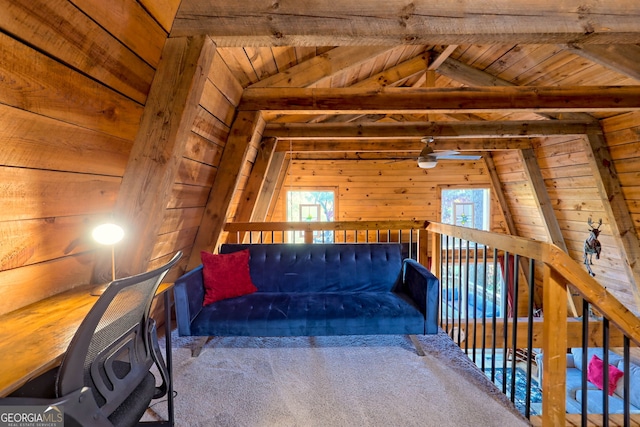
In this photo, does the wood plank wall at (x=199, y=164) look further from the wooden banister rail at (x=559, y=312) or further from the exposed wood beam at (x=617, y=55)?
the exposed wood beam at (x=617, y=55)

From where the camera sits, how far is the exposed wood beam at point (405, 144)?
5000 millimetres

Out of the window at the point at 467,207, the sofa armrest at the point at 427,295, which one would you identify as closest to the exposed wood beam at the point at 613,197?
the window at the point at 467,207

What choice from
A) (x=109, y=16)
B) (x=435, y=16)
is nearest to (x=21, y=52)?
(x=109, y=16)

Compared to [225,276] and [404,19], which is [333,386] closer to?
[225,276]

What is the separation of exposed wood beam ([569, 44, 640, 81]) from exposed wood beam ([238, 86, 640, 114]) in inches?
10.4

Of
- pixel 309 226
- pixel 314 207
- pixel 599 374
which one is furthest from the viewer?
pixel 314 207

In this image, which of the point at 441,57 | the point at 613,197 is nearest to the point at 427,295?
the point at 441,57

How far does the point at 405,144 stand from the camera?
5.22m

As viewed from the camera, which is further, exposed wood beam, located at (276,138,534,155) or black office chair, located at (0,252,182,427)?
exposed wood beam, located at (276,138,534,155)

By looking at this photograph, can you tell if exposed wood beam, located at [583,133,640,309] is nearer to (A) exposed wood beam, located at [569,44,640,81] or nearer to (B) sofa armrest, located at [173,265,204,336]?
(A) exposed wood beam, located at [569,44,640,81]

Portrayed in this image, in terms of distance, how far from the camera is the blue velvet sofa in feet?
7.04

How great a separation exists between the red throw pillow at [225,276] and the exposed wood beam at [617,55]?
3.07m

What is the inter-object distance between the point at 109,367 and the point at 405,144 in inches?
196

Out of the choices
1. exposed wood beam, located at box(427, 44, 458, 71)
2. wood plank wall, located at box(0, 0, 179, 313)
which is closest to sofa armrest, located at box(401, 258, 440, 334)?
wood plank wall, located at box(0, 0, 179, 313)
